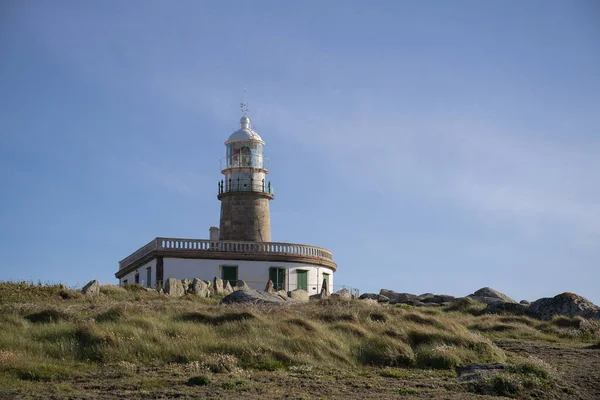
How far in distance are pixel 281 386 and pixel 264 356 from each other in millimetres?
2096

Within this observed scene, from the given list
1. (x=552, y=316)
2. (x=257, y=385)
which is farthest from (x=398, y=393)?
(x=552, y=316)

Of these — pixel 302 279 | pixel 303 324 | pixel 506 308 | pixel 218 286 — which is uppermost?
pixel 302 279

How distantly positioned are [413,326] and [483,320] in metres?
7.44

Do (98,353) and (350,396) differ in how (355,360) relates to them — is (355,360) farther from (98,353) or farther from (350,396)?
(98,353)

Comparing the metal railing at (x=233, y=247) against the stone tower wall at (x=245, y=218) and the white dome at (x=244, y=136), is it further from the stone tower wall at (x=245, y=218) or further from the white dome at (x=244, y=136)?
the white dome at (x=244, y=136)

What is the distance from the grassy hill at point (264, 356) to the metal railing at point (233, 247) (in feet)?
57.2

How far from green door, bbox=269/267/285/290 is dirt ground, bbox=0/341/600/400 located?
24.7 meters

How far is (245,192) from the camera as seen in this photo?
1641 inches

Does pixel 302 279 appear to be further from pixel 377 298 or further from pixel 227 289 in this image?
pixel 227 289

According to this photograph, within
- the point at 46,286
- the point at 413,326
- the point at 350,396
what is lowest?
the point at 350,396

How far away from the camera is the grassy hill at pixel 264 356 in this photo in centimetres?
1228

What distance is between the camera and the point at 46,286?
26.1 m

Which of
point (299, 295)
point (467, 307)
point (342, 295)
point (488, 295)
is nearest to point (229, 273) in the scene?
point (299, 295)

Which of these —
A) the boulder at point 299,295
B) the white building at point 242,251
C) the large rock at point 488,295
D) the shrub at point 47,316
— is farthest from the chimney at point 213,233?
the shrub at point 47,316
